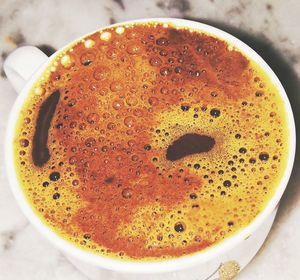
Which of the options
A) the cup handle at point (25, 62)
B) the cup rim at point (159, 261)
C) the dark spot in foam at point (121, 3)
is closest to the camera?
the cup rim at point (159, 261)

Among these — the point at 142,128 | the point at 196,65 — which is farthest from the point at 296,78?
the point at 142,128

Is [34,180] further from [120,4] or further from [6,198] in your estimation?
[120,4]

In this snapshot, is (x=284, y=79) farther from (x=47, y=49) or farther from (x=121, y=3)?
(x=47, y=49)

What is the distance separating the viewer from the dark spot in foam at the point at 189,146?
736mm

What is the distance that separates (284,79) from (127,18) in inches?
13.0

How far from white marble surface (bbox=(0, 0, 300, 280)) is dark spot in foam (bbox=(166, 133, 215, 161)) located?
0.26 meters

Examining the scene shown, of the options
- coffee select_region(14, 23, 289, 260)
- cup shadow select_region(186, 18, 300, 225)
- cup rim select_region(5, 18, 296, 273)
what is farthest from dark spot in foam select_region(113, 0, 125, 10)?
cup rim select_region(5, 18, 296, 273)

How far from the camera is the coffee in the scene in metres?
0.69

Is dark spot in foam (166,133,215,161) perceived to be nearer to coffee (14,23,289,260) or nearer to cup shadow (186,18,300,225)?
coffee (14,23,289,260)

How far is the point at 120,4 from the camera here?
3.54 ft

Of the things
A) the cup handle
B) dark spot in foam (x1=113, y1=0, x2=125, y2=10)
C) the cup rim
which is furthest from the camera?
dark spot in foam (x1=113, y1=0, x2=125, y2=10)

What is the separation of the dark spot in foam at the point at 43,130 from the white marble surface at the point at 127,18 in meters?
0.19

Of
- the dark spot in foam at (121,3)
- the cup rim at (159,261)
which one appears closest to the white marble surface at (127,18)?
the dark spot in foam at (121,3)

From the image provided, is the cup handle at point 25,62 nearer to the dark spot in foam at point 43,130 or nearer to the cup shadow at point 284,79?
the dark spot in foam at point 43,130
